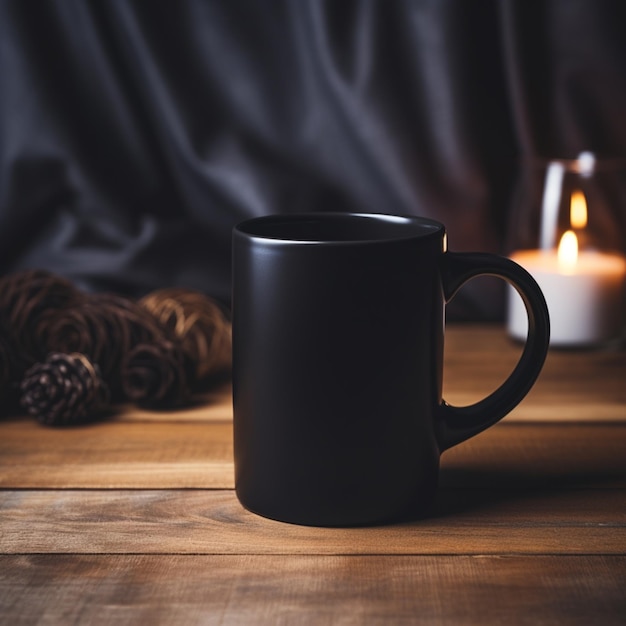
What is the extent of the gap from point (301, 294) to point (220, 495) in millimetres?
170

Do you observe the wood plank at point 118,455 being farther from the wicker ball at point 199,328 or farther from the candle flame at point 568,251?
the candle flame at point 568,251

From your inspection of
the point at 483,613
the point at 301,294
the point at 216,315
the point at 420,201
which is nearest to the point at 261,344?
the point at 301,294

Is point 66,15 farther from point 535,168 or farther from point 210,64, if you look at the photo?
point 535,168

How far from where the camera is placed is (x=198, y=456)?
68cm

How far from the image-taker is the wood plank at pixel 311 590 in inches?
18.1

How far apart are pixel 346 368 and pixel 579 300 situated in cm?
52

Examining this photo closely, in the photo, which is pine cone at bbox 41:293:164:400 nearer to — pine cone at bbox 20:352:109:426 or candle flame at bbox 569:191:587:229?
pine cone at bbox 20:352:109:426

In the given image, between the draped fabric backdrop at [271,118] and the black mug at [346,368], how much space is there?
496 millimetres

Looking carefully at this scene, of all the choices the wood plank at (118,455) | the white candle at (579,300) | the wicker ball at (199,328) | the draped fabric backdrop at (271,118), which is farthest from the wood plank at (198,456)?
the draped fabric backdrop at (271,118)

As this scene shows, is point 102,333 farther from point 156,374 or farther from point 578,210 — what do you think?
point 578,210

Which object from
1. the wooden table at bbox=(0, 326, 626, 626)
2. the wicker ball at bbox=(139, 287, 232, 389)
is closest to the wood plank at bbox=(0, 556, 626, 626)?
the wooden table at bbox=(0, 326, 626, 626)

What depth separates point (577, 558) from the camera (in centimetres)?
52

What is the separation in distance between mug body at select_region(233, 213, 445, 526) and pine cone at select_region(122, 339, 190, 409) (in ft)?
0.76

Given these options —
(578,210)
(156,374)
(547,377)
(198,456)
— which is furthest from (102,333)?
(578,210)
